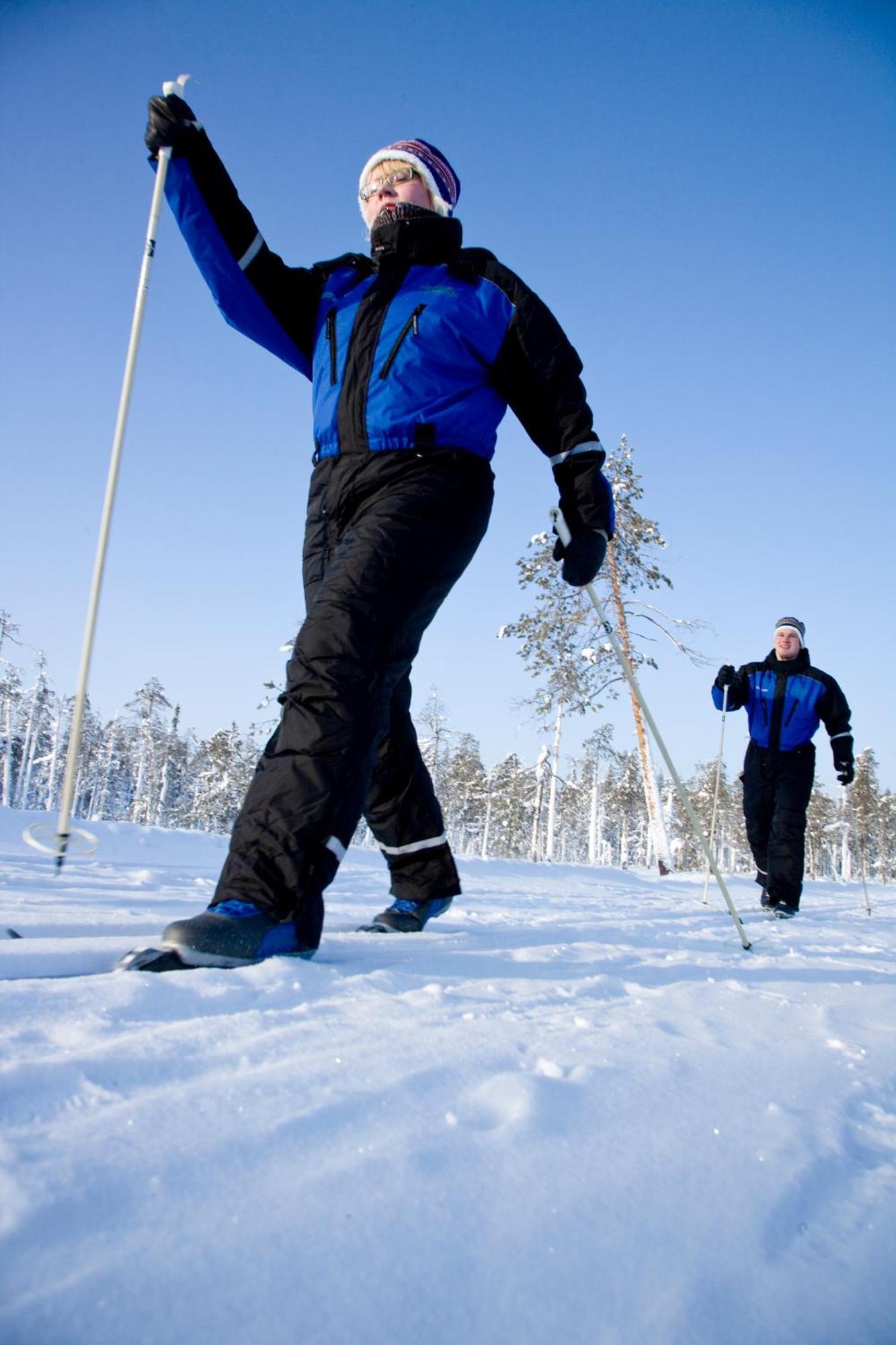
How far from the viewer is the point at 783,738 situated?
253 inches

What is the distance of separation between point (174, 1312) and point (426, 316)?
98.4 inches

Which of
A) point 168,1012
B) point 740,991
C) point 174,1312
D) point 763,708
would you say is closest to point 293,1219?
point 174,1312

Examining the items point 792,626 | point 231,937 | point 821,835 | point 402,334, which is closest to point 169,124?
point 402,334

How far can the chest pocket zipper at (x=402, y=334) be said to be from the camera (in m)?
2.38

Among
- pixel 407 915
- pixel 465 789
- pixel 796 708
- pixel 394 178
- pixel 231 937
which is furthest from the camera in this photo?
pixel 465 789

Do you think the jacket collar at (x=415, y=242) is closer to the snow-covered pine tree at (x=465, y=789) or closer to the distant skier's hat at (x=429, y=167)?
the distant skier's hat at (x=429, y=167)

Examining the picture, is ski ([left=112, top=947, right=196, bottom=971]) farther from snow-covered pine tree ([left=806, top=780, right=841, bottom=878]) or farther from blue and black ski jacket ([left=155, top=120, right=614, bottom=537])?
snow-covered pine tree ([left=806, top=780, right=841, bottom=878])

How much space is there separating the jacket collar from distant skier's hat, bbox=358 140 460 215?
0.74ft

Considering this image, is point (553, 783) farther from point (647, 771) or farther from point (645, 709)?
point (645, 709)

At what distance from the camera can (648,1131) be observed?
2.93 feet

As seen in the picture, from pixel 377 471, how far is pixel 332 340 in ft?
1.92

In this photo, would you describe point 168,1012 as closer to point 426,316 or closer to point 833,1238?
point 833,1238

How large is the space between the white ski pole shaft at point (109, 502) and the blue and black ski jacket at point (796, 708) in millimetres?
5793

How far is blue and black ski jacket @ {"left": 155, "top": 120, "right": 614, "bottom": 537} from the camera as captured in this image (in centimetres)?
238
